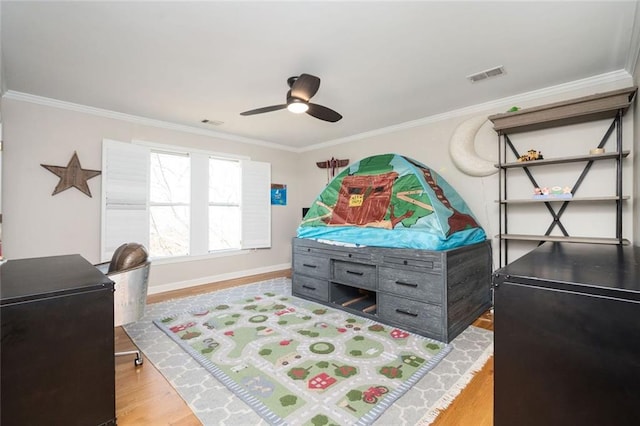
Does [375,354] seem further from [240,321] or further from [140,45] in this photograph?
[140,45]

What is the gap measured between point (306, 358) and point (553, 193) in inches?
114

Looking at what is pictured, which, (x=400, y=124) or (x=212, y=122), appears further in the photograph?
(x=400, y=124)

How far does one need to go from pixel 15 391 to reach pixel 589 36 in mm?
3955

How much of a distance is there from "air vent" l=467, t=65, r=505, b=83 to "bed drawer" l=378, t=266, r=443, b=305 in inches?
75.7

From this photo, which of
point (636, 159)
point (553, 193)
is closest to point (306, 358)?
point (553, 193)

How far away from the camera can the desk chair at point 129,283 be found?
6.75ft

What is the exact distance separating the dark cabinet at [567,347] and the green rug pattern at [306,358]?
89cm

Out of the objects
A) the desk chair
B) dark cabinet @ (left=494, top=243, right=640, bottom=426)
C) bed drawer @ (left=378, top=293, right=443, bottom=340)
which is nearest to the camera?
dark cabinet @ (left=494, top=243, right=640, bottom=426)

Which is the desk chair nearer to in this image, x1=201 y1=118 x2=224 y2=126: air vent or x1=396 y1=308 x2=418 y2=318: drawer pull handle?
x1=396 y1=308 x2=418 y2=318: drawer pull handle

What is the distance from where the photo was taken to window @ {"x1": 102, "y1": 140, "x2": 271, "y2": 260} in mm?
3707

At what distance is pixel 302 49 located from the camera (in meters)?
2.29

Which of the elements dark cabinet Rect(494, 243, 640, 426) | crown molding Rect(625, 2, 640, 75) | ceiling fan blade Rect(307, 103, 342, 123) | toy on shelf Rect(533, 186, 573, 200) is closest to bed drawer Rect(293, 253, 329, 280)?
ceiling fan blade Rect(307, 103, 342, 123)

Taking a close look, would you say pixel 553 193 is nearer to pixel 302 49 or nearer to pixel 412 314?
pixel 412 314

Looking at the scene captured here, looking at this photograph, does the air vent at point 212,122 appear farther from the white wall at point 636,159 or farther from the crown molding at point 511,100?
the white wall at point 636,159
